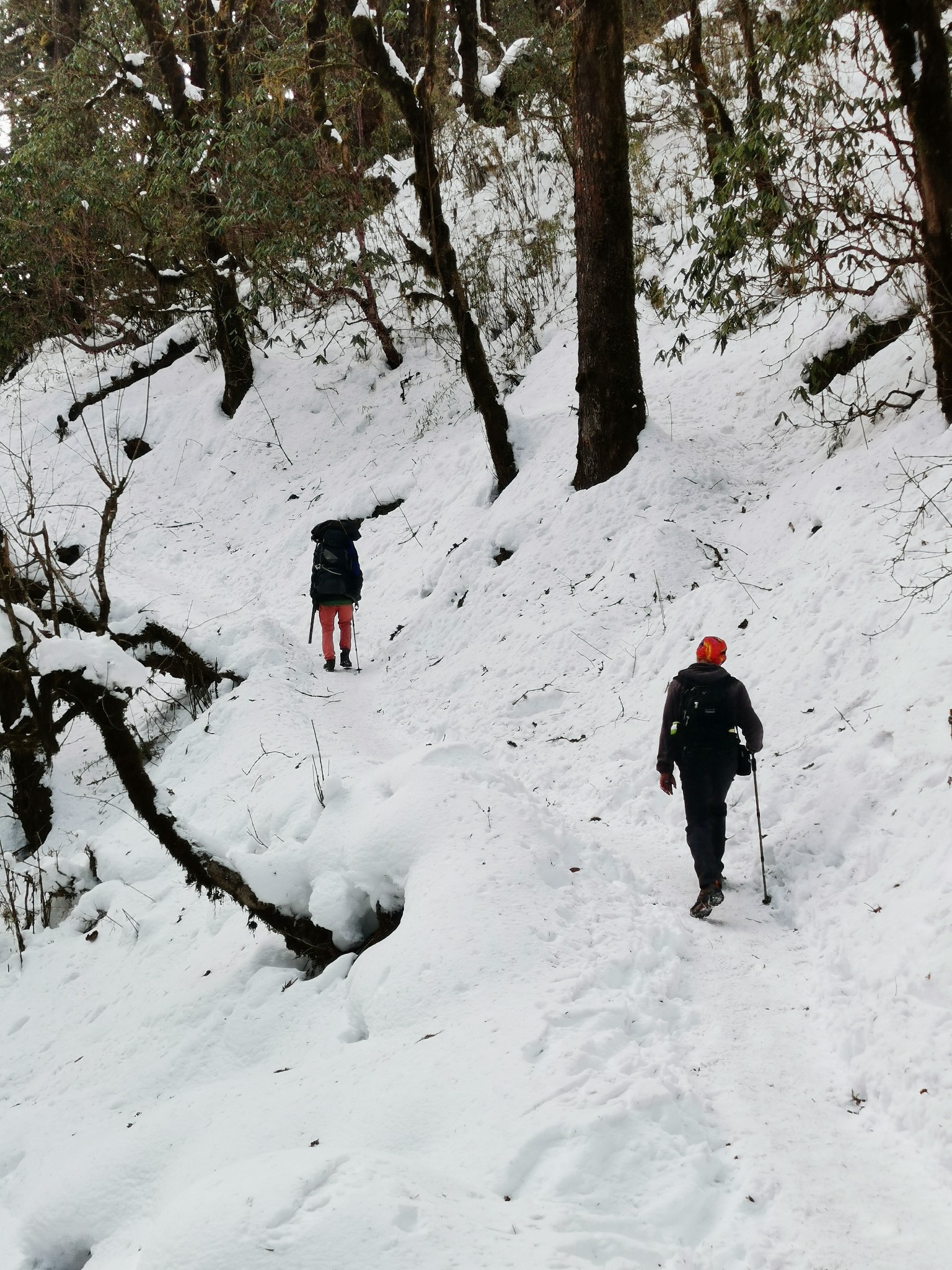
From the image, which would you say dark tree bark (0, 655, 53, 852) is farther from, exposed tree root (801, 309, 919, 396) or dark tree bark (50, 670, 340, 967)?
exposed tree root (801, 309, 919, 396)

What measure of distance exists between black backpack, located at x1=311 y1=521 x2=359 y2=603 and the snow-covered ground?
0.87 meters

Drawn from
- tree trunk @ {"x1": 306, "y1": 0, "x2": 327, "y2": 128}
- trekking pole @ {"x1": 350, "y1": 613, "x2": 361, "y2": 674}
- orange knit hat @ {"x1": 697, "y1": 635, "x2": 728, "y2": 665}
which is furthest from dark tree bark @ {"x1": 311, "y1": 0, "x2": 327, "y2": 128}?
orange knit hat @ {"x1": 697, "y1": 635, "x2": 728, "y2": 665}

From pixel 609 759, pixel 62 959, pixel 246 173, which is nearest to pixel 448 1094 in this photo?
pixel 609 759

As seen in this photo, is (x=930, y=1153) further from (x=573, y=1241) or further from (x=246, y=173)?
(x=246, y=173)

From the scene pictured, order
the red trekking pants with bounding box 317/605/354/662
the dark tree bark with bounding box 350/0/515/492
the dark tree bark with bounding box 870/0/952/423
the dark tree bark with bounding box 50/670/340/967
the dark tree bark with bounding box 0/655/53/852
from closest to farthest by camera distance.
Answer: the dark tree bark with bounding box 50/670/340/967
the dark tree bark with bounding box 870/0/952/423
the dark tree bark with bounding box 0/655/53/852
the dark tree bark with bounding box 350/0/515/492
the red trekking pants with bounding box 317/605/354/662

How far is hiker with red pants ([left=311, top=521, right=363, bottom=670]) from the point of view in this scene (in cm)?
1054

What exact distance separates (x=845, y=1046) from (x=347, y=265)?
1422 centimetres

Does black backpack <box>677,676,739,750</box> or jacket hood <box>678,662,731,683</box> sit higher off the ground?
jacket hood <box>678,662,731,683</box>

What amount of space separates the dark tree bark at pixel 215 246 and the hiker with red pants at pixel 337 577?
767 centimetres

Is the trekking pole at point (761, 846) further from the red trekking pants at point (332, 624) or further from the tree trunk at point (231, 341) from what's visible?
the tree trunk at point (231, 341)

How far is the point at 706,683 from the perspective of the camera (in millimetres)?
5930

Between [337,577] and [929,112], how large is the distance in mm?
7087

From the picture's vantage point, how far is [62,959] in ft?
24.2

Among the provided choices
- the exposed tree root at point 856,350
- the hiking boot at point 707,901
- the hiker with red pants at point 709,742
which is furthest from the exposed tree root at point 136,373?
the hiking boot at point 707,901
